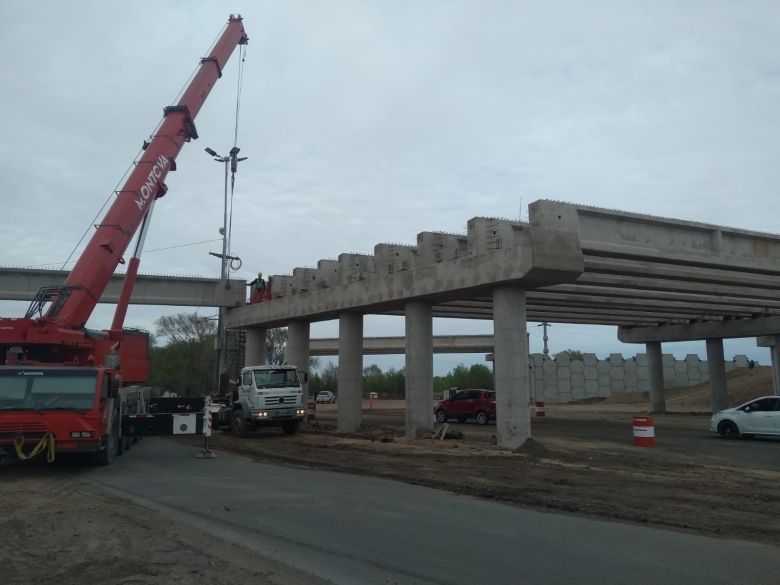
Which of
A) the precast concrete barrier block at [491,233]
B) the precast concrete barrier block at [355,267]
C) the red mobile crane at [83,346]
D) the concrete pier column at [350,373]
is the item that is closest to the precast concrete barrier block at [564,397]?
the concrete pier column at [350,373]

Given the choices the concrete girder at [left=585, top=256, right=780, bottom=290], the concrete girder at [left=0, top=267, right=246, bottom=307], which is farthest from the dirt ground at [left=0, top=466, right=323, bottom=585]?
the concrete girder at [left=0, top=267, right=246, bottom=307]

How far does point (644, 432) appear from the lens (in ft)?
63.9

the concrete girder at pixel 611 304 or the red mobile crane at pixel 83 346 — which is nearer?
the red mobile crane at pixel 83 346

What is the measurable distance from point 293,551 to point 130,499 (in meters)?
4.74

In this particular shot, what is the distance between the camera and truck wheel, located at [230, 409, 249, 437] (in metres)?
22.4

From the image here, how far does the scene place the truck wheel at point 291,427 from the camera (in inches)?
901

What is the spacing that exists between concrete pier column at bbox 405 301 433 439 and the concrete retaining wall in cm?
4081

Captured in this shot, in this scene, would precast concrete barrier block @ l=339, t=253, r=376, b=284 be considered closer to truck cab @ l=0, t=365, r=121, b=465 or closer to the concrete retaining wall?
truck cab @ l=0, t=365, r=121, b=465

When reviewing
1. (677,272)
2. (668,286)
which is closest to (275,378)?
(677,272)

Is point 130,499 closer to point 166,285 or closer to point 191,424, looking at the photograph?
point 191,424

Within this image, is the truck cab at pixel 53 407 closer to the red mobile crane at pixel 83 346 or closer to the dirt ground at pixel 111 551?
the red mobile crane at pixel 83 346

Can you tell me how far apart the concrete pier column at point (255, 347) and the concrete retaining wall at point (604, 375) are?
33668mm

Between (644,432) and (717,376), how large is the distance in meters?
21.3

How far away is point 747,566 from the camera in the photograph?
6590 mm
